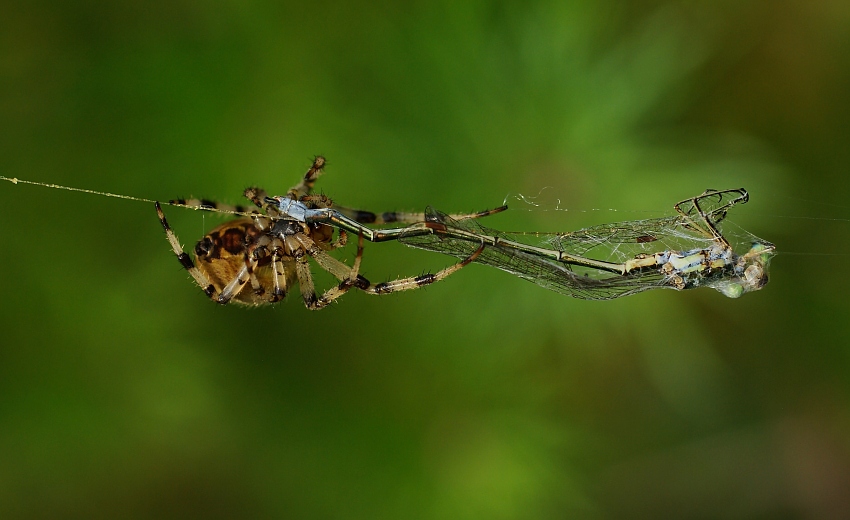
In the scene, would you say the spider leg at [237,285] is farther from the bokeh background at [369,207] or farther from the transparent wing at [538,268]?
the bokeh background at [369,207]

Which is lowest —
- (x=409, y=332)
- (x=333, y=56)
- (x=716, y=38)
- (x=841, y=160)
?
(x=409, y=332)

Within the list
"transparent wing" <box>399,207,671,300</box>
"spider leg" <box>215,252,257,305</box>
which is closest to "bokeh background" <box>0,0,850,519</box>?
"spider leg" <box>215,252,257,305</box>

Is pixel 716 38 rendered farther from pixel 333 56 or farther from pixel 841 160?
pixel 333 56

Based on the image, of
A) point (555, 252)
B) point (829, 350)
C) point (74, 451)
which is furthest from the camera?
point (829, 350)

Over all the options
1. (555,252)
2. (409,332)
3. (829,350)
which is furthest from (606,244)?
(829,350)

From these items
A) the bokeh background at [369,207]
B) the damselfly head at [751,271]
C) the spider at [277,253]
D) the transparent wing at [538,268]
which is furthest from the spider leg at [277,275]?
the damselfly head at [751,271]

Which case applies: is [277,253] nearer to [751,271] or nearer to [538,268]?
[538,268]
